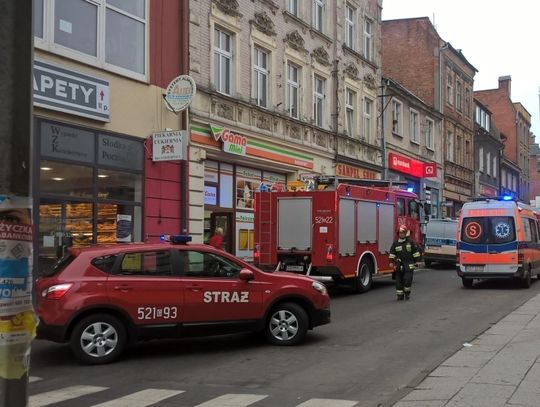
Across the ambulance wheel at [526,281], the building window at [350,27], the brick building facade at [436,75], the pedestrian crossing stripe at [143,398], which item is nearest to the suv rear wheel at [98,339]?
the pedestrian crossing stripe at [143,398]

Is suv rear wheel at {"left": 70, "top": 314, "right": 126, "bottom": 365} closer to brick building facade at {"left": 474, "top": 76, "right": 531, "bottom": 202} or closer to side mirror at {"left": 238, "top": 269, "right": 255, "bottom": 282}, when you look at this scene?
side mirror at {"left": 238, "top": 269, "right": 255, "bottom": 282}

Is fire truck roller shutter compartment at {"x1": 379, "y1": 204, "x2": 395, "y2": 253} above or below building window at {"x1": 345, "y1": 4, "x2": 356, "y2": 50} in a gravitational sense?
below

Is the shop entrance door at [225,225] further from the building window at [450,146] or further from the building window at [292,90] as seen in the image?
the building window at [450,146]

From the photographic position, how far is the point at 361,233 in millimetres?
16109

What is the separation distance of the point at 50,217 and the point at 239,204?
297 inches

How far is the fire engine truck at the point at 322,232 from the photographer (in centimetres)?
1512

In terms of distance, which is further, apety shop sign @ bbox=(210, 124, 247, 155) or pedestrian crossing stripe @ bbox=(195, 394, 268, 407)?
apety shop sign @ bbox=(210, 124, 247, 155)

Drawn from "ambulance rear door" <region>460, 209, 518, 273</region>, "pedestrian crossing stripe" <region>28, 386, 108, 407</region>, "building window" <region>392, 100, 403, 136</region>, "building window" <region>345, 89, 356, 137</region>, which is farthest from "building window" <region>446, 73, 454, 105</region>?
"pedestrian crossing stripe" <region>28, 386, 108, 407</region>

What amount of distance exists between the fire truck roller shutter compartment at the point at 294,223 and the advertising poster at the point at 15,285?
12.1m

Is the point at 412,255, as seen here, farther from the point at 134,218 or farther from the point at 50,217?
the point at 50,217

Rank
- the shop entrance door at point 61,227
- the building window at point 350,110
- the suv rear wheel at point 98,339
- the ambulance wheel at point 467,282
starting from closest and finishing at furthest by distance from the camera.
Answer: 1. the suv rear wheel at point 98,339
2. the shop entrance door at point 61,227
3. the ambulance wheel at point 467,282
4. the building window at point 350,110

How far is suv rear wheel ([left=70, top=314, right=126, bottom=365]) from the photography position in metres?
7.96

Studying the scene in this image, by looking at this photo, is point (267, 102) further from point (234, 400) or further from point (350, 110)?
point (234, 400)

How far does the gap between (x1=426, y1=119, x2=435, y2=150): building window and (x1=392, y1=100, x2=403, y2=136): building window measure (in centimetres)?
468
